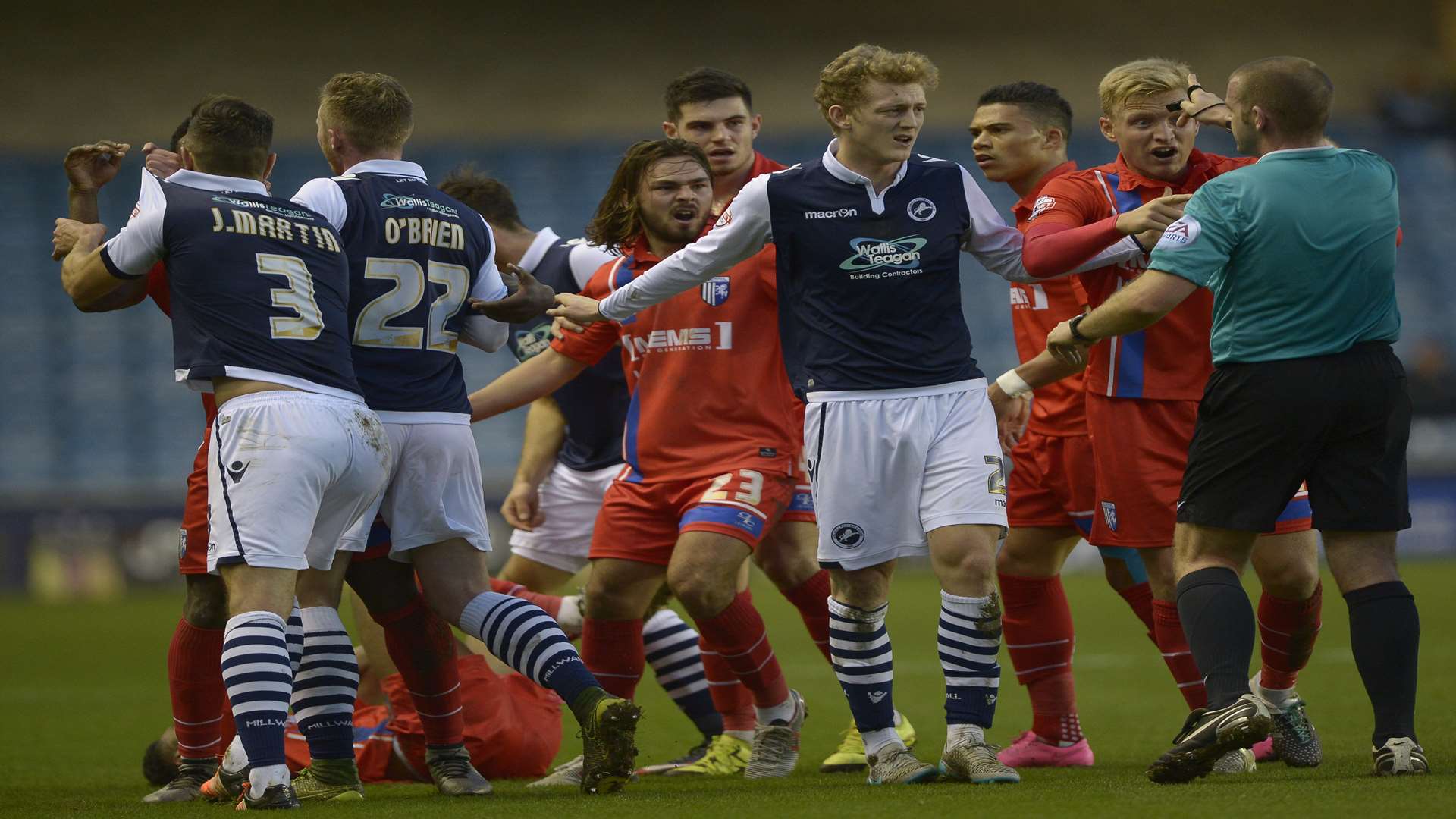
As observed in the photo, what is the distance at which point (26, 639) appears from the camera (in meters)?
13.4

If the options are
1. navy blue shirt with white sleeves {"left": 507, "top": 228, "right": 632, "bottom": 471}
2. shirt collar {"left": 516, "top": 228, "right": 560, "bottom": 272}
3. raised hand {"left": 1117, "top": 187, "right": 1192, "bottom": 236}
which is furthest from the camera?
navy blue shirt with white sleeves {"left": 507, "top": 228, "right": 632, "bottom": 471}

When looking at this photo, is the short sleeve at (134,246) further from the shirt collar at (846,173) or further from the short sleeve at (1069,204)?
the short sleeve at (1069,204)

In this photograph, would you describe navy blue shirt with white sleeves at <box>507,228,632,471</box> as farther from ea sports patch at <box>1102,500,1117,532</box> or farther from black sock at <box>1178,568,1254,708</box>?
black sock at <box>1178,568,1254,708</box>

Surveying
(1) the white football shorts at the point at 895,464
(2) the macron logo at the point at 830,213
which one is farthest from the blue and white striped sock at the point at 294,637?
(2) the macron logo at the point at 830,213

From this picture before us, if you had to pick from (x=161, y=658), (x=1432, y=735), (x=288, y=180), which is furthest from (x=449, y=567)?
(x=288, y=180)

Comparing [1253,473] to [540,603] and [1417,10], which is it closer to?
[540,603]

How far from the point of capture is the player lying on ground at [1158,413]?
5637 millimetres

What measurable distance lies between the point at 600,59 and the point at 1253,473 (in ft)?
68.1

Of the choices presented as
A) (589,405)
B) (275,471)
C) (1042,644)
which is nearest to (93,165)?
(275,471)

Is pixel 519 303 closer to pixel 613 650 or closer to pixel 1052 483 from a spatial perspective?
pixel 613 650

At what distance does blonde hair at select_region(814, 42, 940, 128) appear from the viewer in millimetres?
5293

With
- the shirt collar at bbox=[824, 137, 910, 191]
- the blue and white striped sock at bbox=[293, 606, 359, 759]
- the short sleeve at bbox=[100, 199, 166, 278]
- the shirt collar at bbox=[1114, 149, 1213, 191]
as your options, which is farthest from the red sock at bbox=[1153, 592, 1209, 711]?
the short sleeve at bbox=[100, 199, 166, 278]

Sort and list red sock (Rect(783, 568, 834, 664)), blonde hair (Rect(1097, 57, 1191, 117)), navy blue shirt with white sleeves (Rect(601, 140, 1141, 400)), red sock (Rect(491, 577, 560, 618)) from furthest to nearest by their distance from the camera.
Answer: red sock (Rect(491, 577, 560, 618)) < red sock (Rect(783, 568, 834, 664)) < blonde hair (Rect(1097, 57, 1191, 117)) < navy blue shirt with white sleeves (Rect(601, 140, 1141, 400))

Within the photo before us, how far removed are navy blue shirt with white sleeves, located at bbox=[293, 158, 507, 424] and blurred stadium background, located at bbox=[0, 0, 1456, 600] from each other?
1477cm
